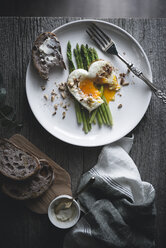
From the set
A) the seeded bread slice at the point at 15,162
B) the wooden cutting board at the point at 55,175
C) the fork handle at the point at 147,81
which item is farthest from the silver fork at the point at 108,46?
the seeded bread slice at the point at 15,162

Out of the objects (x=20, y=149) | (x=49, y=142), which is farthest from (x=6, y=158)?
(x=49, y=142)

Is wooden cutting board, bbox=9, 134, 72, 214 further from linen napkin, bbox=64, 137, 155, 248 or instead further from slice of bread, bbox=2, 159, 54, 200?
linen napkin, bbox=64, 137, 155, 248

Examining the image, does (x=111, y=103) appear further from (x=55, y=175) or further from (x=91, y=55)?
(x=55, y=175)

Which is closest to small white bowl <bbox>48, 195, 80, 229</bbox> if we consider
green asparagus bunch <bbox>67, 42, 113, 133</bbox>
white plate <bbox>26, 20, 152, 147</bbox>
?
white plate <bbox>26, 20, 152, 147</bbox>

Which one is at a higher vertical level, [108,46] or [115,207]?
[108,46]

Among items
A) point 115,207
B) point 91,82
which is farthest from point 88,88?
point 115,207
